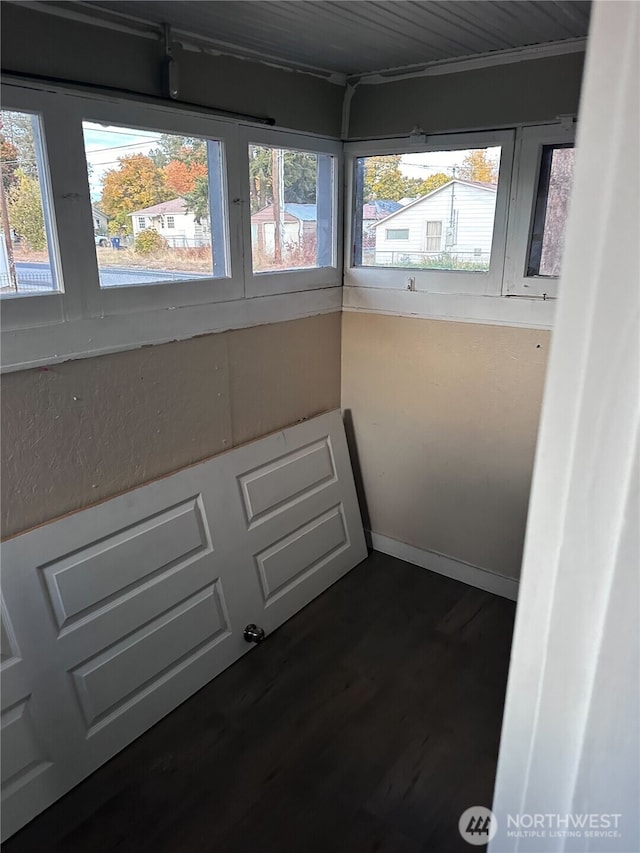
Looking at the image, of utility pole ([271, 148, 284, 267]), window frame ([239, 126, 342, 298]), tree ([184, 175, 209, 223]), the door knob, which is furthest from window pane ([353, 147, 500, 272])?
the door knob

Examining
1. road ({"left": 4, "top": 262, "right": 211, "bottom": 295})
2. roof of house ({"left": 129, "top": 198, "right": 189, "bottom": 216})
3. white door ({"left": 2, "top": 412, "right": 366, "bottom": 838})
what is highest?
roof of house ({"left": 129, "top": 198, "right": 189, "bottom": 216})

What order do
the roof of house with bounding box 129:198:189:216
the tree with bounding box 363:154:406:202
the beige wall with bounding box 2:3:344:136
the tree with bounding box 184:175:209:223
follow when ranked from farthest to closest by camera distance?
the tree with bounding box 363:154:406:202 → the tree with bounding box 184:175:209:223 → the roof of house with bounding box 129:198:189:216 → the beige wall with bounding box 2:3:344:136

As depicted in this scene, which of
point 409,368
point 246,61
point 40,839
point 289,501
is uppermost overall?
point 246,61

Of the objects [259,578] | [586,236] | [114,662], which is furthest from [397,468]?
[586,236]

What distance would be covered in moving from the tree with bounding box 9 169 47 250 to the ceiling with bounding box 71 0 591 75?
0.50 metres

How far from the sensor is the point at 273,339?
2.60 m

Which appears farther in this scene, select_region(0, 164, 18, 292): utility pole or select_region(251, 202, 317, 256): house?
select_region(251, 202, 317, 256): house

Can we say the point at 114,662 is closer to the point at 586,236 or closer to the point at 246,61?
the point at 586,236

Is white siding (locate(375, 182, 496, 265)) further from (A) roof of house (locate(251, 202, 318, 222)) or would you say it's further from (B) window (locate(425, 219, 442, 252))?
(A) roof of house (locate(251, 202, 318, 222))

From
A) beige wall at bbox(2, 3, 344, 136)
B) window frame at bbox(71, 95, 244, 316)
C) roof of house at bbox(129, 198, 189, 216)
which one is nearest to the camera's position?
beige wall at bbox(2, 3, 344, 136)

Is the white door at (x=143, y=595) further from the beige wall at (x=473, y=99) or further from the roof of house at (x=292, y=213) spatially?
the beige wall at (x=473, y=99)

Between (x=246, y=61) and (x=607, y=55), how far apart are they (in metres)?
2.01

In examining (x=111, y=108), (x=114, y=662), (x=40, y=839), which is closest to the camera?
(x=40, y=839)

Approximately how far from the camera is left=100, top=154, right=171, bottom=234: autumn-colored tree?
1.90 m
